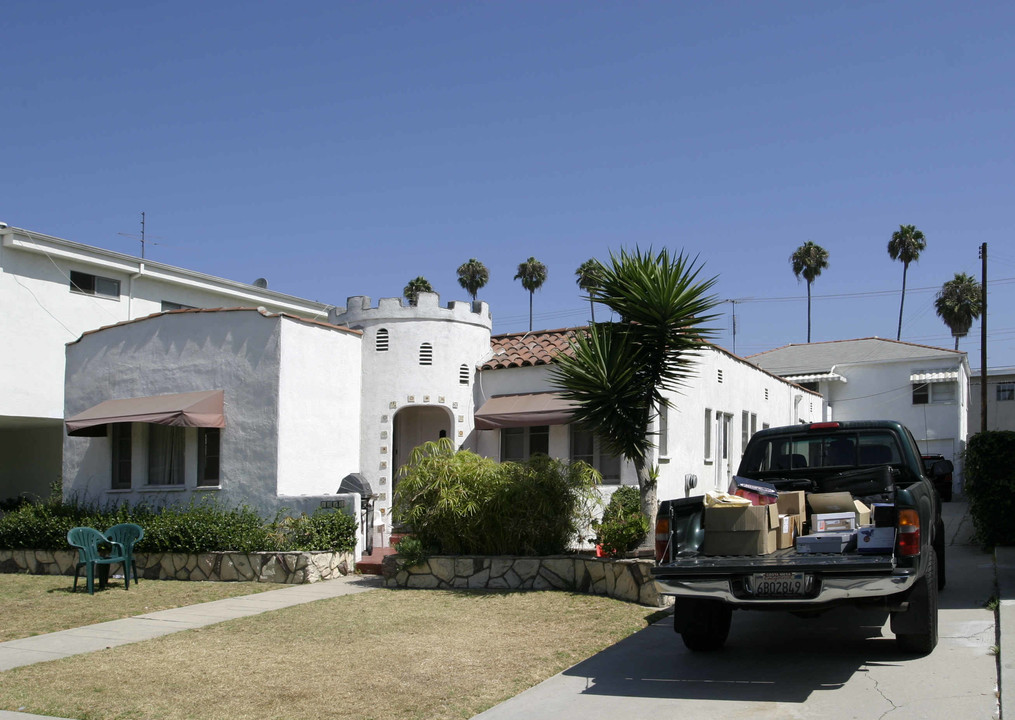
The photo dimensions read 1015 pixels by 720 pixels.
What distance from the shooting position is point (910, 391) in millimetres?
33656

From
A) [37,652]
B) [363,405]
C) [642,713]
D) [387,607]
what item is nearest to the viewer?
[642,713]

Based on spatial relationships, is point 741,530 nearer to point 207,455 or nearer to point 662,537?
point 662,537

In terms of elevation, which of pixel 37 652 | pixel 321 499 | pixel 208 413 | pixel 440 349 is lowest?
A: pixel 37 652

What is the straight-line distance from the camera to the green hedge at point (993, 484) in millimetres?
12289

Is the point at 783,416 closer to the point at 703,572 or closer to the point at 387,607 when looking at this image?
the point at 387,607

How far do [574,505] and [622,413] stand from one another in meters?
1.54

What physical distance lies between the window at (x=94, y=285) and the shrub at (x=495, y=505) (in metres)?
13.0

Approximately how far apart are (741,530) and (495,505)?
5.54 metres

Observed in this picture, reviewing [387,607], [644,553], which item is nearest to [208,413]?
[387,607]

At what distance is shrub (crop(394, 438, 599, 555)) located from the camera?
12422mm

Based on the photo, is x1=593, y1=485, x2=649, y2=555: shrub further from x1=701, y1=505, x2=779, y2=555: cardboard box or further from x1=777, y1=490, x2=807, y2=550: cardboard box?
x1=701, y1=505, x2=779, y2=555: cardboard box

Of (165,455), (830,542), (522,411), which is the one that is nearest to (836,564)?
(830,542)

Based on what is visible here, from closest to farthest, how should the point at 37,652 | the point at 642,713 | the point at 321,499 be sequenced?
1. the point at 642,713
2. the point at 37,652
3. the point at 321,499

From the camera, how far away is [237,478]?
1521 centimetres
